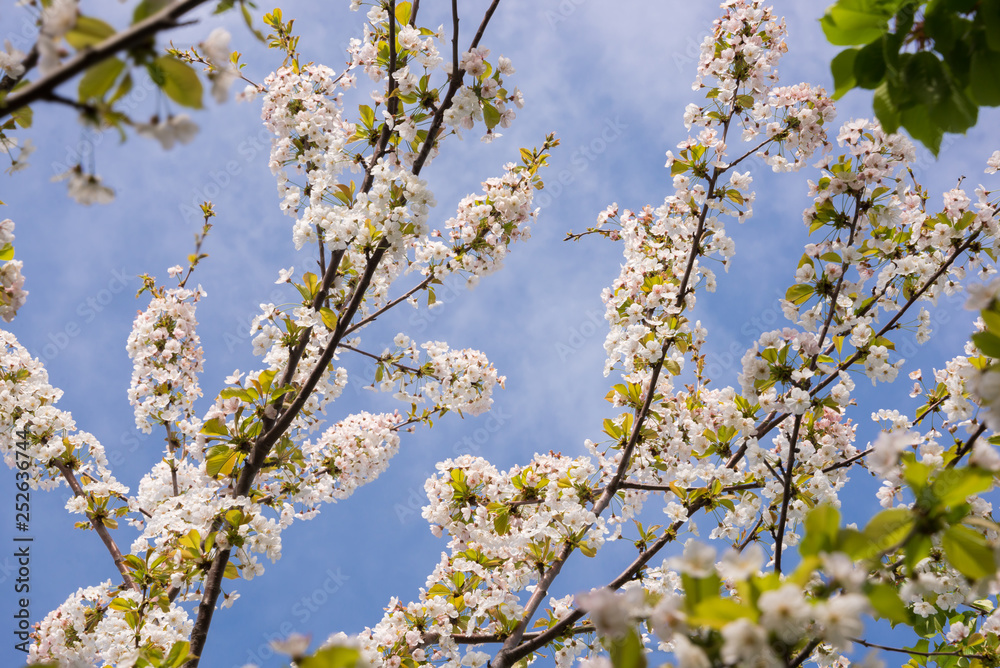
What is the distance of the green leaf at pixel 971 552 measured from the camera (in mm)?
1320

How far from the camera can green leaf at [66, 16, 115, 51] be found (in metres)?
1.14

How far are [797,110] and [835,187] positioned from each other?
947 mm

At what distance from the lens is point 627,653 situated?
1.19m

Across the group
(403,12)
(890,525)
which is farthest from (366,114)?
(890,525)

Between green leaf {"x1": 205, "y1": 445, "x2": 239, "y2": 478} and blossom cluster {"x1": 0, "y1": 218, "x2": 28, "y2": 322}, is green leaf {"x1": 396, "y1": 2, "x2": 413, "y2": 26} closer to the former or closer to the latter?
blossom cluster {"x1": 0, "y1": 218, "x2": 28, "y2": 322}

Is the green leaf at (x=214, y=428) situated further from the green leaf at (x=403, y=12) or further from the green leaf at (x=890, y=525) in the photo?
the green leaf at (x=890, y=525)

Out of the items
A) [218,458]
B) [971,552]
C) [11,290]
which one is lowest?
[971,552]

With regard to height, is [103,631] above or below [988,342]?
above

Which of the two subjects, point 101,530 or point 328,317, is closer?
point 328,317

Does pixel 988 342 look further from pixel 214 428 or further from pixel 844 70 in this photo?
pixel 214 428

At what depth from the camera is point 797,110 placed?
4.29 meters

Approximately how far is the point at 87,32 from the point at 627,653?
5.44 ft

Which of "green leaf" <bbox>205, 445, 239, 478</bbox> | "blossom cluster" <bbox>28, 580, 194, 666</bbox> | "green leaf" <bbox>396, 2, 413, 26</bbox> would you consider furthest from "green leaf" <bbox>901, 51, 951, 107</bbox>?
"blossom cluster" <bbox>28, 580, 194, 666</bbox>

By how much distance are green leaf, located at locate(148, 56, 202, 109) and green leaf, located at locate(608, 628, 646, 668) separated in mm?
1469
